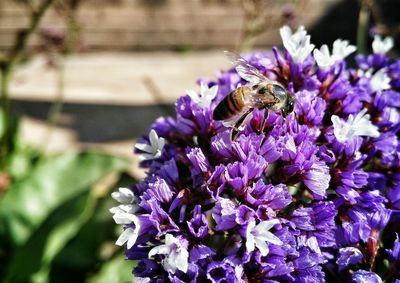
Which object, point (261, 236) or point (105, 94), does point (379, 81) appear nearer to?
point (261, 236)

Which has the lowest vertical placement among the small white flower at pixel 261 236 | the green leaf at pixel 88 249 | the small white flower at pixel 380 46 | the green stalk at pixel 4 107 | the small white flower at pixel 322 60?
the green leaf at pixel 88 249

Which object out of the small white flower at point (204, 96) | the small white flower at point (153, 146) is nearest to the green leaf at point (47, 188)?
the small white flower at point (153, 146)

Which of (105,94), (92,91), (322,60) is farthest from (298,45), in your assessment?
(92,91)

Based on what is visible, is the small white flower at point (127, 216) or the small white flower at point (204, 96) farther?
the small white flower at point (204, 96)

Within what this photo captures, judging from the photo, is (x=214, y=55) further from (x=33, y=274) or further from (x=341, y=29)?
(x=33, y=274)

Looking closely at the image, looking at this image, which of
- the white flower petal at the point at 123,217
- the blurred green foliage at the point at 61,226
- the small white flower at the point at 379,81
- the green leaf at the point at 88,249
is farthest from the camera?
the green leaf at the point at 88,249

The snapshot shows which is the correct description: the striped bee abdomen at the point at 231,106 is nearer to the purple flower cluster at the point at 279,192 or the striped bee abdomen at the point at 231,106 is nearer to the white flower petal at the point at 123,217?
the purple flower cluster at the point at 279,192
